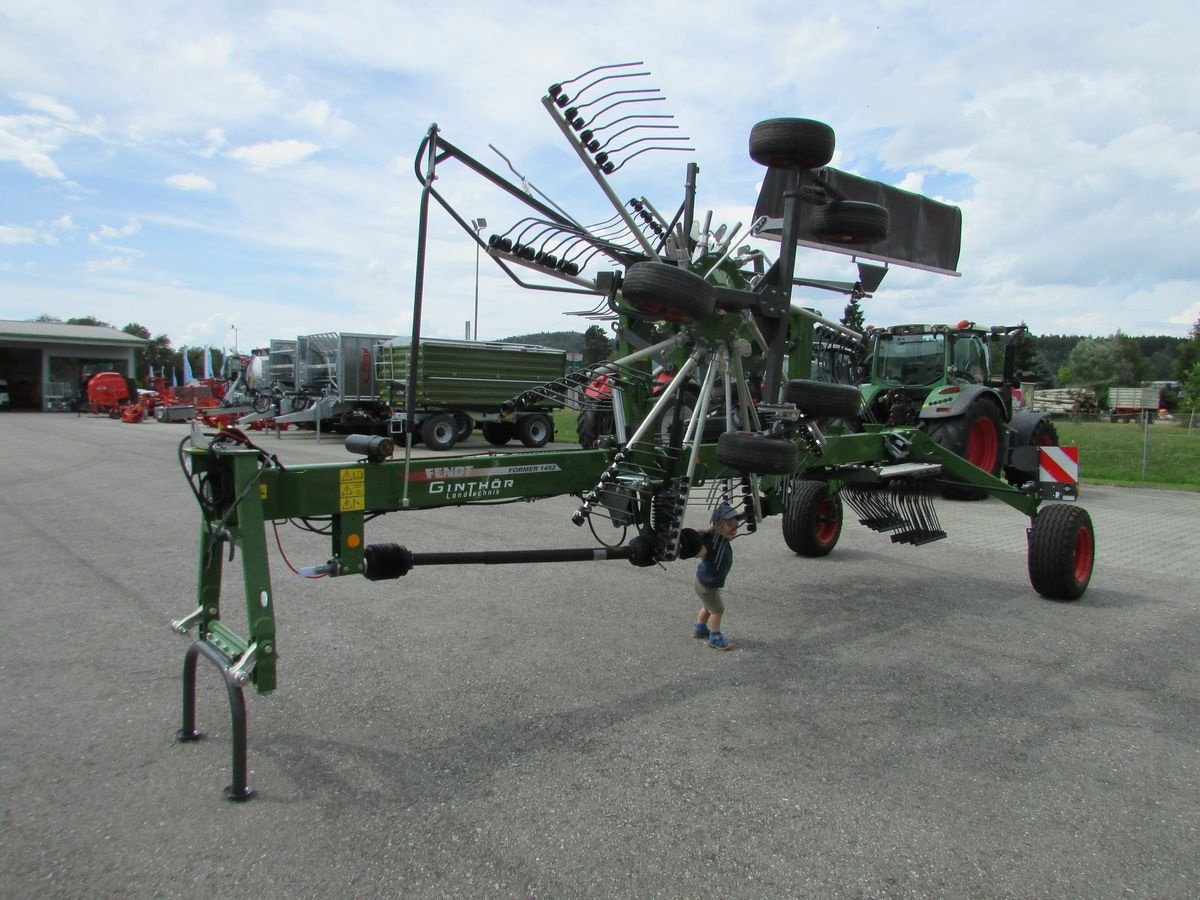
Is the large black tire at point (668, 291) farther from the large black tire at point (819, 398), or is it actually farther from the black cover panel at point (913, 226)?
the black cover panel at point (913, 226)

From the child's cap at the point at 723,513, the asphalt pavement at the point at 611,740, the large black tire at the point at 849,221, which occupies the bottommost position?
the asphalt pavement at the point at 611,740

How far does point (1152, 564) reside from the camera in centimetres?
788

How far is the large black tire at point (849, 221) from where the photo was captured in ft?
15.5

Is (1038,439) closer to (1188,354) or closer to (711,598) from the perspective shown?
(711,598)

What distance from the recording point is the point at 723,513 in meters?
5.12

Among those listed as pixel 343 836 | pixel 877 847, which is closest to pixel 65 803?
pixel 343 836

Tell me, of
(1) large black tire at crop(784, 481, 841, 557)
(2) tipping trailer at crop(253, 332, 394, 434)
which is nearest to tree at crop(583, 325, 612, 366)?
(1) large black tire at crop(784, 481, 841, 557)

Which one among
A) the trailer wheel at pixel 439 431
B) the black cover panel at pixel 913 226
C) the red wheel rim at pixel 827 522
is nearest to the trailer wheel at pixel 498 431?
the trailer wheel at pixel 439 431

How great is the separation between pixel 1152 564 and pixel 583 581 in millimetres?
5354

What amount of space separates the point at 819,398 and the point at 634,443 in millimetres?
1003

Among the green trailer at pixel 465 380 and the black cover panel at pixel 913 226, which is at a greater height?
the black cover panel at pixel 913 226

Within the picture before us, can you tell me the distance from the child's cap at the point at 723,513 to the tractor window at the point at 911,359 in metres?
8.00

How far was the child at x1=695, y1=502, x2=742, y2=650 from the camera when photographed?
5.09 metres

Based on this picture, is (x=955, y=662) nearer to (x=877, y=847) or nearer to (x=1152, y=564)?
(x=877, y=847)
